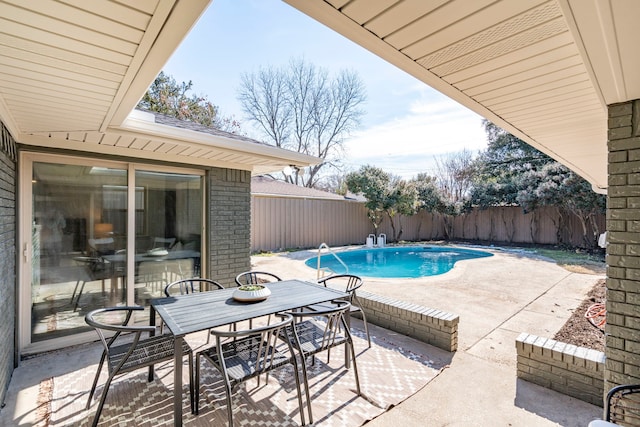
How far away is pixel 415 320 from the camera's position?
403 centimetres

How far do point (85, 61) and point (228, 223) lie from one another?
372cm

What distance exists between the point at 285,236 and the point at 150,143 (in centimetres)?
964

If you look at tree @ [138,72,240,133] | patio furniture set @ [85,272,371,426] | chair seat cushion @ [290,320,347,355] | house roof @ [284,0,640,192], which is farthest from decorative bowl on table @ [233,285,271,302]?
tree @ [138,72,240,133]

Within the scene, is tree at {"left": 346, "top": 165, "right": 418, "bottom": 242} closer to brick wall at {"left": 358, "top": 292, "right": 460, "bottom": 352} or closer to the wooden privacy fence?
the wooden privacy fence

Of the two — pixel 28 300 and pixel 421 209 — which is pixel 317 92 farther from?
pixel 28 300

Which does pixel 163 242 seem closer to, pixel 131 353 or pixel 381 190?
A: pixel 131 353

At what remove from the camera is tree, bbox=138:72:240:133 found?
555 inches

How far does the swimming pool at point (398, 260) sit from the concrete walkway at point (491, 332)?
1.82 metres

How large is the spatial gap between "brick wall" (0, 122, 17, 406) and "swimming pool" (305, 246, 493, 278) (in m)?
7.55

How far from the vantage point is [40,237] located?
3.72 metres

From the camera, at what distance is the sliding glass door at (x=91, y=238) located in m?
3.69

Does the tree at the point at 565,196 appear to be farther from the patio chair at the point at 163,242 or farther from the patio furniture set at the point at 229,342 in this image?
the patio chair at the point at 163,242

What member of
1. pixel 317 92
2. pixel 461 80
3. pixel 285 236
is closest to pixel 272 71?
pixel 317 92

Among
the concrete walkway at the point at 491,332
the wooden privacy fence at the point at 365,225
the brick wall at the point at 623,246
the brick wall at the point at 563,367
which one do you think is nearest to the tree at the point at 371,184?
the wooden privacy fence at the point at 365,225
